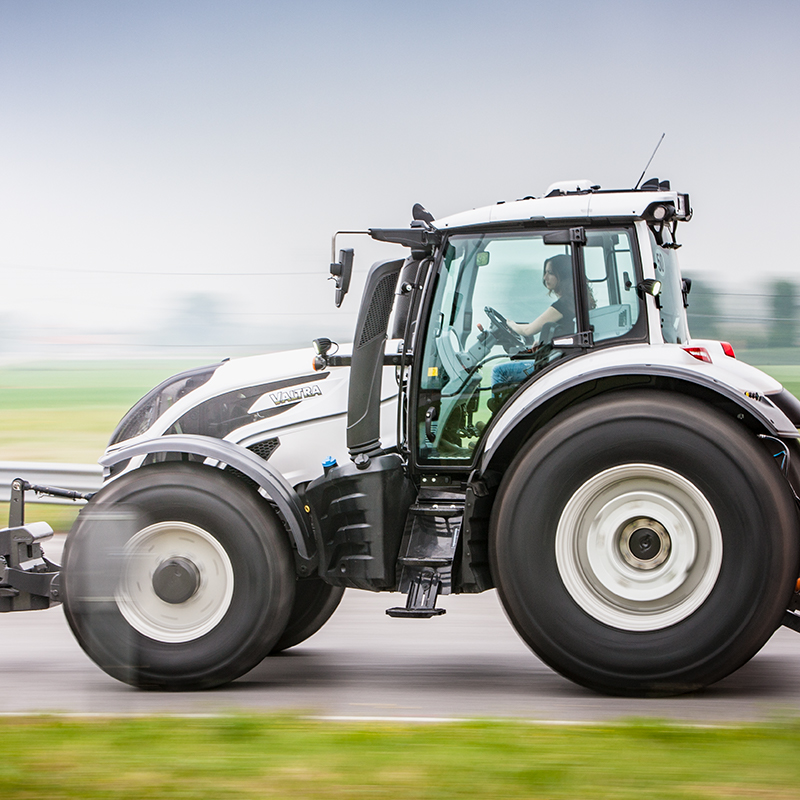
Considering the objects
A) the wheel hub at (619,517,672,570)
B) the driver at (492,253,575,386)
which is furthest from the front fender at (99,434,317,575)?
the wheel hub at (619,517,672,570)

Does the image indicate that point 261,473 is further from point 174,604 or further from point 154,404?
point 154,404

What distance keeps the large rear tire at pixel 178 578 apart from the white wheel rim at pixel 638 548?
128 cm

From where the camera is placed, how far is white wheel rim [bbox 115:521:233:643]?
15.5ft

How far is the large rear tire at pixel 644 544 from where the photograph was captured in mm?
4180

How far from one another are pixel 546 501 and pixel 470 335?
90cm

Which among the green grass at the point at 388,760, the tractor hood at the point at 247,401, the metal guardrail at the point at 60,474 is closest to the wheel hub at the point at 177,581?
the tractor hood at the point at 247,401

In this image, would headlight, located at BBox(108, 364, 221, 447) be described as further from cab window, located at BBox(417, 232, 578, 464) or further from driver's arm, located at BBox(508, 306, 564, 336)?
driver's arm, located at BBox(508, 306, 564, 336)

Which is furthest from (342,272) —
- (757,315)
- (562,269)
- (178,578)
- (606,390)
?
(757,315)

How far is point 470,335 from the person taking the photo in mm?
4832

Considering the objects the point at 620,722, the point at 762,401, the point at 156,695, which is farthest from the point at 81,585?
the point at 762,401

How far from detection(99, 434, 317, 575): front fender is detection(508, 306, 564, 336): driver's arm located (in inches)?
48.9

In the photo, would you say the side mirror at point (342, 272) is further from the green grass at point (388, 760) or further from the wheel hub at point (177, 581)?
the green grass at point (388, 760)

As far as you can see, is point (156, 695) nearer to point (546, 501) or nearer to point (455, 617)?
point (546, 501)

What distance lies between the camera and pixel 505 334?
4.77 meters
